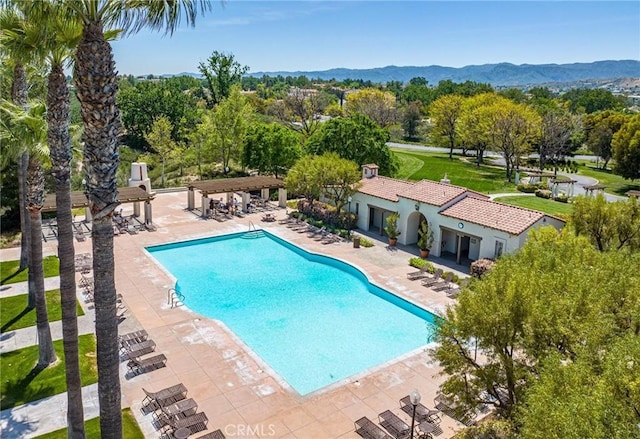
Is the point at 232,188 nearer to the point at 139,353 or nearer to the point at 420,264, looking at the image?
the point at 420,264

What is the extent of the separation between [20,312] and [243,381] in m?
10.6

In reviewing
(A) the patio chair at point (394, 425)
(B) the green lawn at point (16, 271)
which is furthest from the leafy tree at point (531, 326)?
(B) the green lawn at point (16, 271)

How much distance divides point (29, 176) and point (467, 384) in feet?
49.4

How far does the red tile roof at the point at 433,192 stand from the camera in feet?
94.8

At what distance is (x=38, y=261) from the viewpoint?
16406 mm

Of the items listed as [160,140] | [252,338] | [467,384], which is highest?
[160,140]

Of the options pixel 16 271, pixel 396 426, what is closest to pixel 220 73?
pixel 16 271

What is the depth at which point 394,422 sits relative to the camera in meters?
13.7

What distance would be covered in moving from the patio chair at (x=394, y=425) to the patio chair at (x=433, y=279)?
11131mm

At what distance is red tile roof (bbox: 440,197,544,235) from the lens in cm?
2514

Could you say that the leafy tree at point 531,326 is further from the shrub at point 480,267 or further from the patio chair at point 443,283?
the shrub at point 480,267

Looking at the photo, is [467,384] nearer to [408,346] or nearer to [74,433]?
[408,346]

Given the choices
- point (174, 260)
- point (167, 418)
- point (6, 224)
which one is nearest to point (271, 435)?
point (167, 418)

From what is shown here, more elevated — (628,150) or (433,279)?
(628,150)
